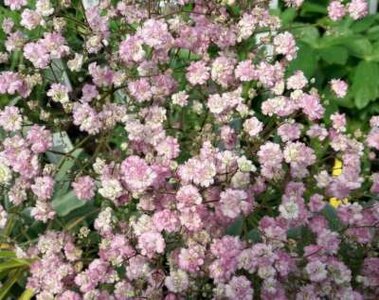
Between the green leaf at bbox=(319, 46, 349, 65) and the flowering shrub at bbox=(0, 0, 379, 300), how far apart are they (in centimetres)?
31

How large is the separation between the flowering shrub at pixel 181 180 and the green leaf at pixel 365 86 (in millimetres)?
372

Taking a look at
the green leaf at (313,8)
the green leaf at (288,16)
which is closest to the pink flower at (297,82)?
the green leaf at (288,16)

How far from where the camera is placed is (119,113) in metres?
1.61

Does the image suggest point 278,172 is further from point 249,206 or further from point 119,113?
point 119,113

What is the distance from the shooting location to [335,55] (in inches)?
84.2

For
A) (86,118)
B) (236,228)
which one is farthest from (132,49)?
(236,228)

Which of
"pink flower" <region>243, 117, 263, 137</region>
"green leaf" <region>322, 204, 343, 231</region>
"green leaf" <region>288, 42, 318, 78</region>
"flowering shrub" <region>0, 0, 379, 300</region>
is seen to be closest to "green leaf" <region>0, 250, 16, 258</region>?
"flowering shrub" <region>0, 0, 379, 300</region>

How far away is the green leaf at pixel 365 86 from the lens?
2158 millimetres

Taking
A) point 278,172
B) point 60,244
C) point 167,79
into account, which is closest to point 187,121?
point 167,79

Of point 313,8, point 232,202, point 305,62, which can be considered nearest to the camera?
point 232,202

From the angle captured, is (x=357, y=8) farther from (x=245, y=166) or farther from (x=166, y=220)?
(x=166, y=220)

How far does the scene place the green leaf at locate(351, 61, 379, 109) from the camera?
216 centimetres

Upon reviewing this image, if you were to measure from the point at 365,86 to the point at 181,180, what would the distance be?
3.29 ft

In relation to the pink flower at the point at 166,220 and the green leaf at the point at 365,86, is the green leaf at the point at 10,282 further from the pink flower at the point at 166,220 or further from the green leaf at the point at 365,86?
the green leaf at the point at 365,86
